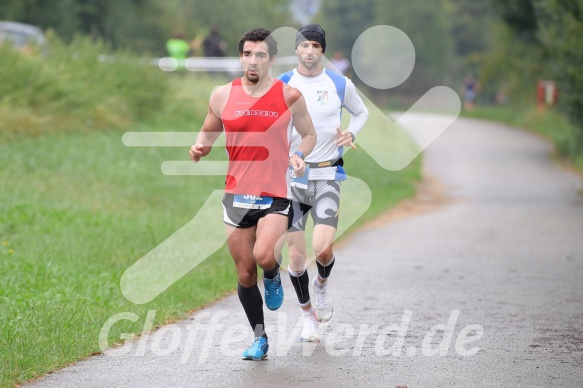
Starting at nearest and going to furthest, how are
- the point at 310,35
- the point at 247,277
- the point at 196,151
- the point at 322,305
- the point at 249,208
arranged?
the point at 196,151 < the point at 249,208 < the point at 247,277 < the point at 310,35 < the point at 322,305

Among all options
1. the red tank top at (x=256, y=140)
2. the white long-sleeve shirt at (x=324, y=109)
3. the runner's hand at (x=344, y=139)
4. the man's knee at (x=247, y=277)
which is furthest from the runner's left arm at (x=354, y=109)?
the man's knee at (x=247, y=277)

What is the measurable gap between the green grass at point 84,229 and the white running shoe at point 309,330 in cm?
123

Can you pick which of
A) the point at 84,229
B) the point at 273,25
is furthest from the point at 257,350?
the point at 273,25

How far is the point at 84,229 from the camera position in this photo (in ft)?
43.6

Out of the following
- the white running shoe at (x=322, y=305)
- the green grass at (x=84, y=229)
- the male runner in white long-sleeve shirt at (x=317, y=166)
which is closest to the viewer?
the green grass at (x=84, y=229)

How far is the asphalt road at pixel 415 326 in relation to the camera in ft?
22.7

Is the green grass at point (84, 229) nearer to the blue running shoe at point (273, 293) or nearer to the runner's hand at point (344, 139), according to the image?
the blue running shoe at point (273, 293)

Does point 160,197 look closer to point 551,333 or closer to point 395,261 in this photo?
point 395,261

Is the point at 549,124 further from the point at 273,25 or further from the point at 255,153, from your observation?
the point at 255,153

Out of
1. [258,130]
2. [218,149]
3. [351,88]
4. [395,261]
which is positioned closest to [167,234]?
[395,261]

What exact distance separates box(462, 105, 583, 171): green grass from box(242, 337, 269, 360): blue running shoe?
1946cm

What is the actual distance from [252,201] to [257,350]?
3.35ft

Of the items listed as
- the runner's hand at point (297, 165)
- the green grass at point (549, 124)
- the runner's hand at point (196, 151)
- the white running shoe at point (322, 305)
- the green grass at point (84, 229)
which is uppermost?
the runner's hand at point (196, 151)

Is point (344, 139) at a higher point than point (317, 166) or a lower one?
higher
